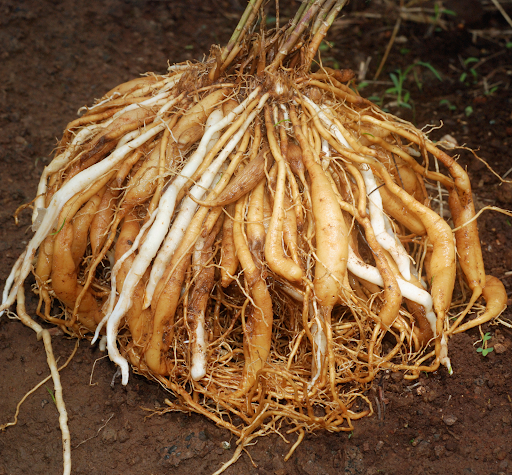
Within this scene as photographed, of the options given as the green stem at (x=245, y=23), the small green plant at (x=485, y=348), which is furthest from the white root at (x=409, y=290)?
the green stem at (x=245, y=23)

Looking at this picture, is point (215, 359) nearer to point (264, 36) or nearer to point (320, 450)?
point (320, 450)

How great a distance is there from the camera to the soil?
175cm

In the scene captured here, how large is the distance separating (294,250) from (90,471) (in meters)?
0.99

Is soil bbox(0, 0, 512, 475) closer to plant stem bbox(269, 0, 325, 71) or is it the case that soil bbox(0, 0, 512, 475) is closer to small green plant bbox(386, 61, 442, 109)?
small green plant bbox(386, 61, 442, 109)

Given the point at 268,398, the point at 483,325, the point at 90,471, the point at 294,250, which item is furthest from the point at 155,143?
the point at 483,325

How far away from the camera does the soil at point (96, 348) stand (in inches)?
68.7

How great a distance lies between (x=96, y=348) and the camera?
2.08 metres

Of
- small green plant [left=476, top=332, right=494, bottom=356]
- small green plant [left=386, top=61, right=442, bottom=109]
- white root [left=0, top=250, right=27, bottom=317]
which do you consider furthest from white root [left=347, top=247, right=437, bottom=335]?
small green plant [left=386, top=61, right=442, bottom=109]

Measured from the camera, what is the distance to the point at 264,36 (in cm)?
186

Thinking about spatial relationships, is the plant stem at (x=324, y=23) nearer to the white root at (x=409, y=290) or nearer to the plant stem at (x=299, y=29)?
the plant stem at (x=299, y=29)

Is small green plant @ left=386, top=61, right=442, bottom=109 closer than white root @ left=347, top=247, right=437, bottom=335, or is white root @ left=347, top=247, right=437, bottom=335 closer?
white root @ left=347, top=247, right=437, bottom=335

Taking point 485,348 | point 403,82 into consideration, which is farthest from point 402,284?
point 403,82

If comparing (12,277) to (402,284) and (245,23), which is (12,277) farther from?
(402,284)

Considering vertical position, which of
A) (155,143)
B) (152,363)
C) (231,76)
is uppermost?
(231,76)
